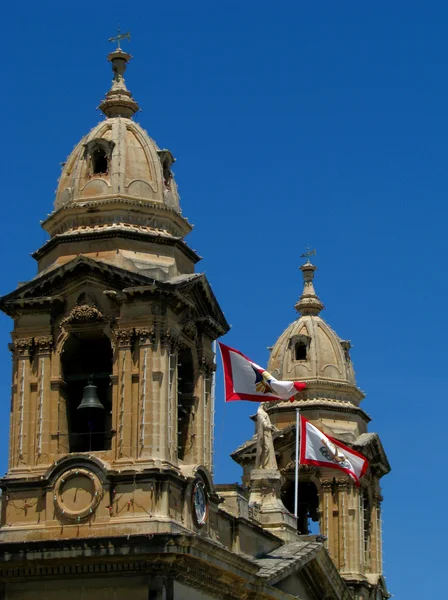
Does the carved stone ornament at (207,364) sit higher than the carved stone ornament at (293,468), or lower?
lower

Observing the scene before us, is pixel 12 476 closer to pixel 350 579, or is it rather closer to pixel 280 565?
pixel 280 565

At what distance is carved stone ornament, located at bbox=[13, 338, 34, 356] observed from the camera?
4700cm

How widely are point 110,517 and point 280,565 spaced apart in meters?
8.92

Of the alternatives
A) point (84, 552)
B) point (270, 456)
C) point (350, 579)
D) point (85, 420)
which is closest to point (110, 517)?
point (84, 552)

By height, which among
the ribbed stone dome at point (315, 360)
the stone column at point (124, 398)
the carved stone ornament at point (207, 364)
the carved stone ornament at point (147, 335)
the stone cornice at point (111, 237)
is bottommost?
the stone column at point (124, 398)

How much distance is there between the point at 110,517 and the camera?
4434cm

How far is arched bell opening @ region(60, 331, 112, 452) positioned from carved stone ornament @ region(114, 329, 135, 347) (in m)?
0.93

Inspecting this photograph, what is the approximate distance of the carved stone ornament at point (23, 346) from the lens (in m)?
47.0

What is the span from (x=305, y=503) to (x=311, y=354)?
603cm

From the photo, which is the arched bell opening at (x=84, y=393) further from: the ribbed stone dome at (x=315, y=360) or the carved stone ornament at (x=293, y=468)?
the ribbed stone dome at (x=315, y=360)

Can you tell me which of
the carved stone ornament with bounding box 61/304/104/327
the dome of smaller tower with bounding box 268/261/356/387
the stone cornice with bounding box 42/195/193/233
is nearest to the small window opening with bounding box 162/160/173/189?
the stone cornice with bounding box 42/195/193/233

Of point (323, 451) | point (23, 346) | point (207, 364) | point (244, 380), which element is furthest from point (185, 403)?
point (323, 451)

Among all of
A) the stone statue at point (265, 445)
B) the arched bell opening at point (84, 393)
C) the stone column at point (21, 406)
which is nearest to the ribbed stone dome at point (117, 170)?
the arched bell opening at point (84, 393)

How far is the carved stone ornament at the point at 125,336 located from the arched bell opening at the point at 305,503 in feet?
72.3
